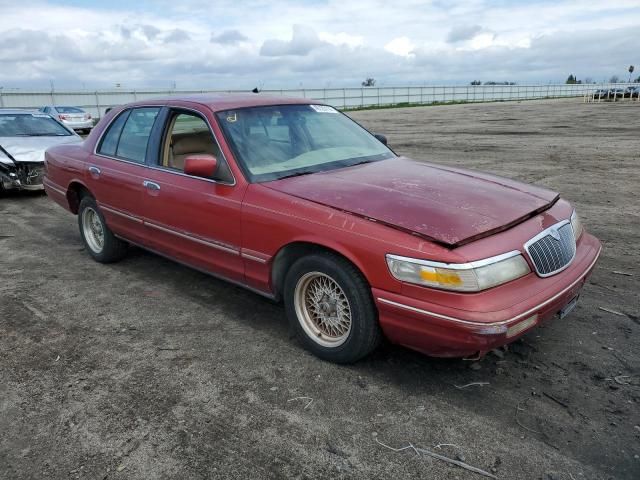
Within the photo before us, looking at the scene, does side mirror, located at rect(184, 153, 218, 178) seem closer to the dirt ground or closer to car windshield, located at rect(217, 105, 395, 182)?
car windshield, located at rect(217, 105, 395, 182)

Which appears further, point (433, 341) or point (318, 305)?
point (318, 305)

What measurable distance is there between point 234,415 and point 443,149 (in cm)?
1258

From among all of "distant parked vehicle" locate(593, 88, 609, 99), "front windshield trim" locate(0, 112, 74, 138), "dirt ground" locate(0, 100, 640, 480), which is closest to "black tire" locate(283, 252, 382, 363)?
"dirt ground" locate(0, 100, 640, 480)

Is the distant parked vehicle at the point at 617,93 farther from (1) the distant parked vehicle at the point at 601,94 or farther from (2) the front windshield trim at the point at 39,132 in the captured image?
(2) the front windshield trim at the point at 39,132

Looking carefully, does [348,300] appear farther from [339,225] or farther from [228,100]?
[228,100]

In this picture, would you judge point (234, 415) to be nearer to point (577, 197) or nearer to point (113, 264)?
point (113, 264)

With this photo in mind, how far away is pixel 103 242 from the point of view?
5387 millimetres

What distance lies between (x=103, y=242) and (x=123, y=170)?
3.27 feet

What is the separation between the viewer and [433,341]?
112 inches

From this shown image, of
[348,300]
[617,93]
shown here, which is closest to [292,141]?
[348,300]

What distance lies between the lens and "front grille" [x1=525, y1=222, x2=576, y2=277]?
3.01m

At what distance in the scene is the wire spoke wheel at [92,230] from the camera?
551cm

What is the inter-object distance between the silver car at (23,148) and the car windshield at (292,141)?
6.21m

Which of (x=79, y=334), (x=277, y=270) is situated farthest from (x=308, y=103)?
(x=79, y=334)
